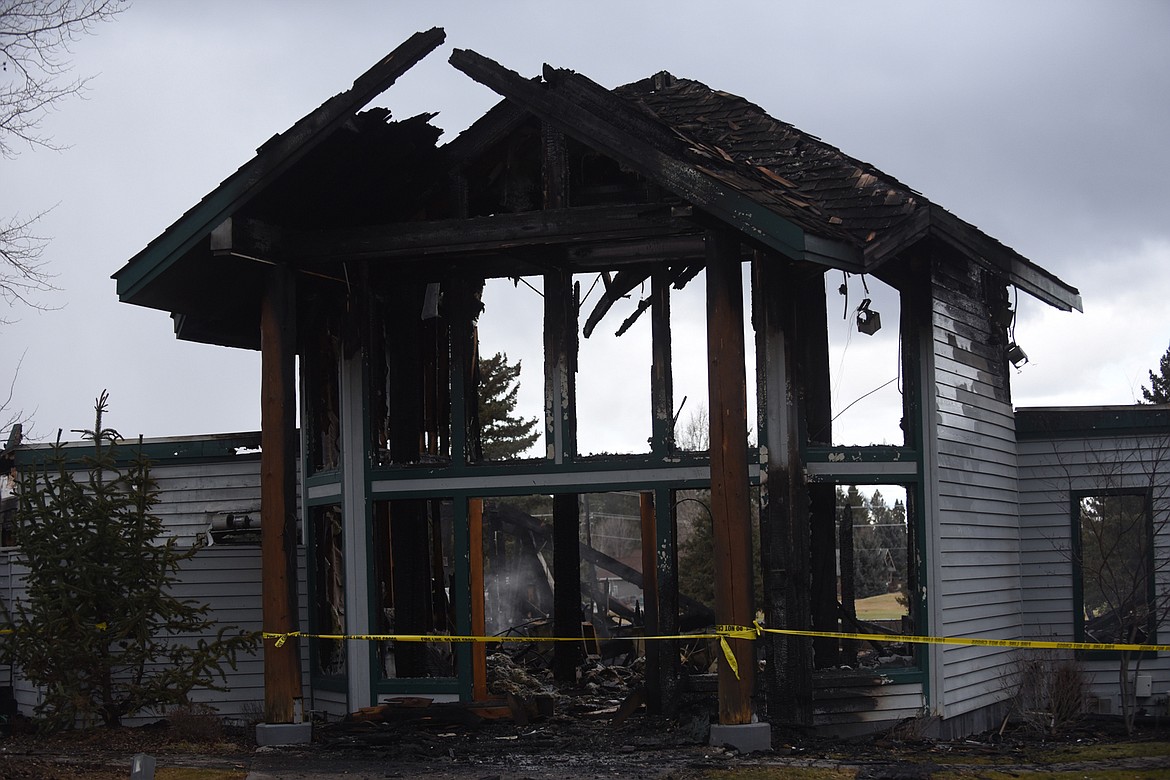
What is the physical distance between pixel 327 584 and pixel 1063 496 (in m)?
8.69

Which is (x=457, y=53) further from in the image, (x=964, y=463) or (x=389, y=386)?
(x=964, y=463)

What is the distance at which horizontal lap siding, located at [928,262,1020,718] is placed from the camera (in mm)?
13250

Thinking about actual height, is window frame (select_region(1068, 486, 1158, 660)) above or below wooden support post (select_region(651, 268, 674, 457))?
below

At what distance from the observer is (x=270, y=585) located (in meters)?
12.0

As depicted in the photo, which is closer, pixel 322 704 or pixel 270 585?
pixel 270 585

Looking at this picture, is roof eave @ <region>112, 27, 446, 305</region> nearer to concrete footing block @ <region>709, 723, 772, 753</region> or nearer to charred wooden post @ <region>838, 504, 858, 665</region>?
concrete footing block @ <region>709, 723, 772, 753</region>

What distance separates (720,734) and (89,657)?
603 cm

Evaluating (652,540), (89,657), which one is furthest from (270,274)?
(652,540)

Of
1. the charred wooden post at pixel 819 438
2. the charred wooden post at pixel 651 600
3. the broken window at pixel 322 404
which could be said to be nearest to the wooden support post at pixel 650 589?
the charred wooden post at pixel 651 600

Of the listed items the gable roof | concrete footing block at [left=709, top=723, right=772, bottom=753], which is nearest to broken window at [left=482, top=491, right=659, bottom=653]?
the gable roof

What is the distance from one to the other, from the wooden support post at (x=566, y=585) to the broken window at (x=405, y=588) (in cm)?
407

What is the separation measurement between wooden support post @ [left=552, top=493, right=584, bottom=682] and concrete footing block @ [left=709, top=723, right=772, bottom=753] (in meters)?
7.39

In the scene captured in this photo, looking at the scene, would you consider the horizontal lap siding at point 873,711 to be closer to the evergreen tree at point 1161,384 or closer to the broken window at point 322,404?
the broken window at point 322,404

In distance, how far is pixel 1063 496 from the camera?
52.0 feet
